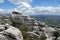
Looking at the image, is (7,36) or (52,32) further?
(52,32)

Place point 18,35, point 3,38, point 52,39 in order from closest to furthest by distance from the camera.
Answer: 1. point 3,38
2. point 18,35
3. point 52,39

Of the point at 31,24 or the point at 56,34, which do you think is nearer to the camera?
the point at 56,34

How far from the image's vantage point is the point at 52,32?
89.9m

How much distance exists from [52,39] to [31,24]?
22.4 metres

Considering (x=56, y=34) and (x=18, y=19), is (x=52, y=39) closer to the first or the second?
(x=56, y=34)

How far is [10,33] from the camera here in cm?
3197

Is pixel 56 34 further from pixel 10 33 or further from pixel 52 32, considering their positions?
pixel 10 33

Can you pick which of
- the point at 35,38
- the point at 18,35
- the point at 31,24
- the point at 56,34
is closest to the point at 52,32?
the point at 56,34

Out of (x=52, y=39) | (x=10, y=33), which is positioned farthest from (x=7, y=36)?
(x=52, y=39)

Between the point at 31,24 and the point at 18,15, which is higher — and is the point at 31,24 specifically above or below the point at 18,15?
below

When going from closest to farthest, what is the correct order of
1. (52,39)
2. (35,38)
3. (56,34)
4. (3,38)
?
(3,38) → (35,38) → (52,39) → (56,34)

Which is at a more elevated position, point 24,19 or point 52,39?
point 24,19

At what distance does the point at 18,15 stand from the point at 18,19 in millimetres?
4791

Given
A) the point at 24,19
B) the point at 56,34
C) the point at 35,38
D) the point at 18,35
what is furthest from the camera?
the point at 24,19
